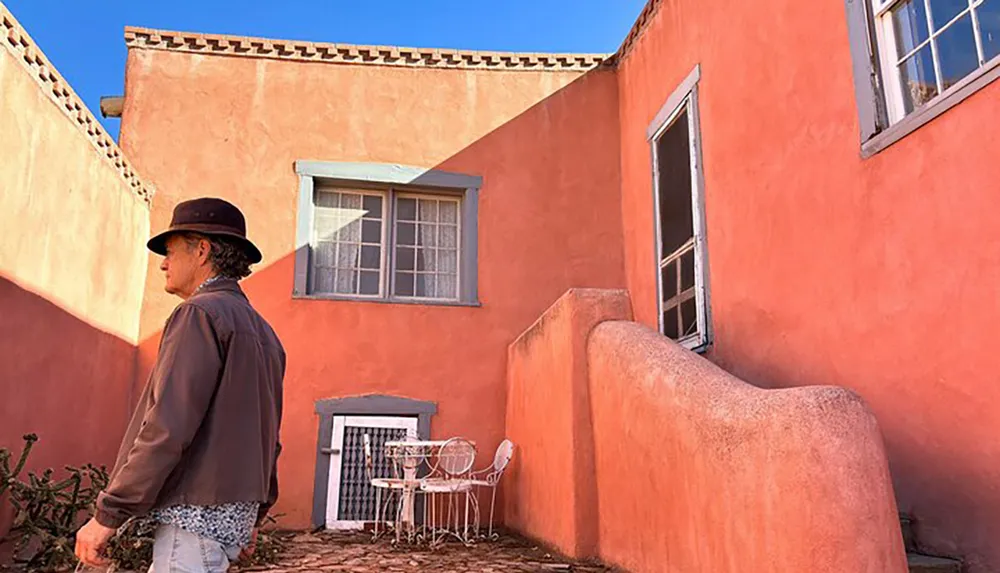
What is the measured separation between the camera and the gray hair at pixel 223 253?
2.54 m

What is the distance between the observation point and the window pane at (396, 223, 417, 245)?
8.80 meters

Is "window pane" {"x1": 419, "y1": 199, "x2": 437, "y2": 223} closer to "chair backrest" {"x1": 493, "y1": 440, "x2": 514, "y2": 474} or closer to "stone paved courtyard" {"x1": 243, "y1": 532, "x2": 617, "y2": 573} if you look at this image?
"chair backrest" {"x1": 493, "y1": 440, "x2": 514, "y2": 474}

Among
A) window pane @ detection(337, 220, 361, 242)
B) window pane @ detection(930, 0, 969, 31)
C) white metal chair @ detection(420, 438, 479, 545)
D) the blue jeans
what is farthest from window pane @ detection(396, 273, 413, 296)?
the blue jeans

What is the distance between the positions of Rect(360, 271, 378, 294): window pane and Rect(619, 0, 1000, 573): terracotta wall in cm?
379

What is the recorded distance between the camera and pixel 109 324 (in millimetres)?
7148

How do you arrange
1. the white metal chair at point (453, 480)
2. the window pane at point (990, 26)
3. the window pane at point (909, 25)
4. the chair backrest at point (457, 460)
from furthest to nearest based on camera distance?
the chair backrest at point (457, 460) → the white metal chair at point (453, 480) → the window pane at point (909, 25) → the window pane at point (990, 26)

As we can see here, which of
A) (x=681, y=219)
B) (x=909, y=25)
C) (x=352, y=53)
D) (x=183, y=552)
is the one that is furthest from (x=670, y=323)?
(x=183, y=552)

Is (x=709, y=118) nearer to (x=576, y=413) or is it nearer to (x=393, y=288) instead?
(x=576, y=413)

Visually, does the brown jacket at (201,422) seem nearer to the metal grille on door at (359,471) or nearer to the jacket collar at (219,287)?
the jacket collar at (219,287)

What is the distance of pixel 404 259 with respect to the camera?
28.7ft

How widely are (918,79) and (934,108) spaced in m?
0.45

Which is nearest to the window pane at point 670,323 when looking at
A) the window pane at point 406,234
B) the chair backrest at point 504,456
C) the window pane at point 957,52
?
the chair backrest at point 504,456

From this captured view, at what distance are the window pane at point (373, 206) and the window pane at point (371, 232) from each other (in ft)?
0.26

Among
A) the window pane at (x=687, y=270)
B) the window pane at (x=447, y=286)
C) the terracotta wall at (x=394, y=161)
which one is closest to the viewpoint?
the window pane at (x=687, y=270)
